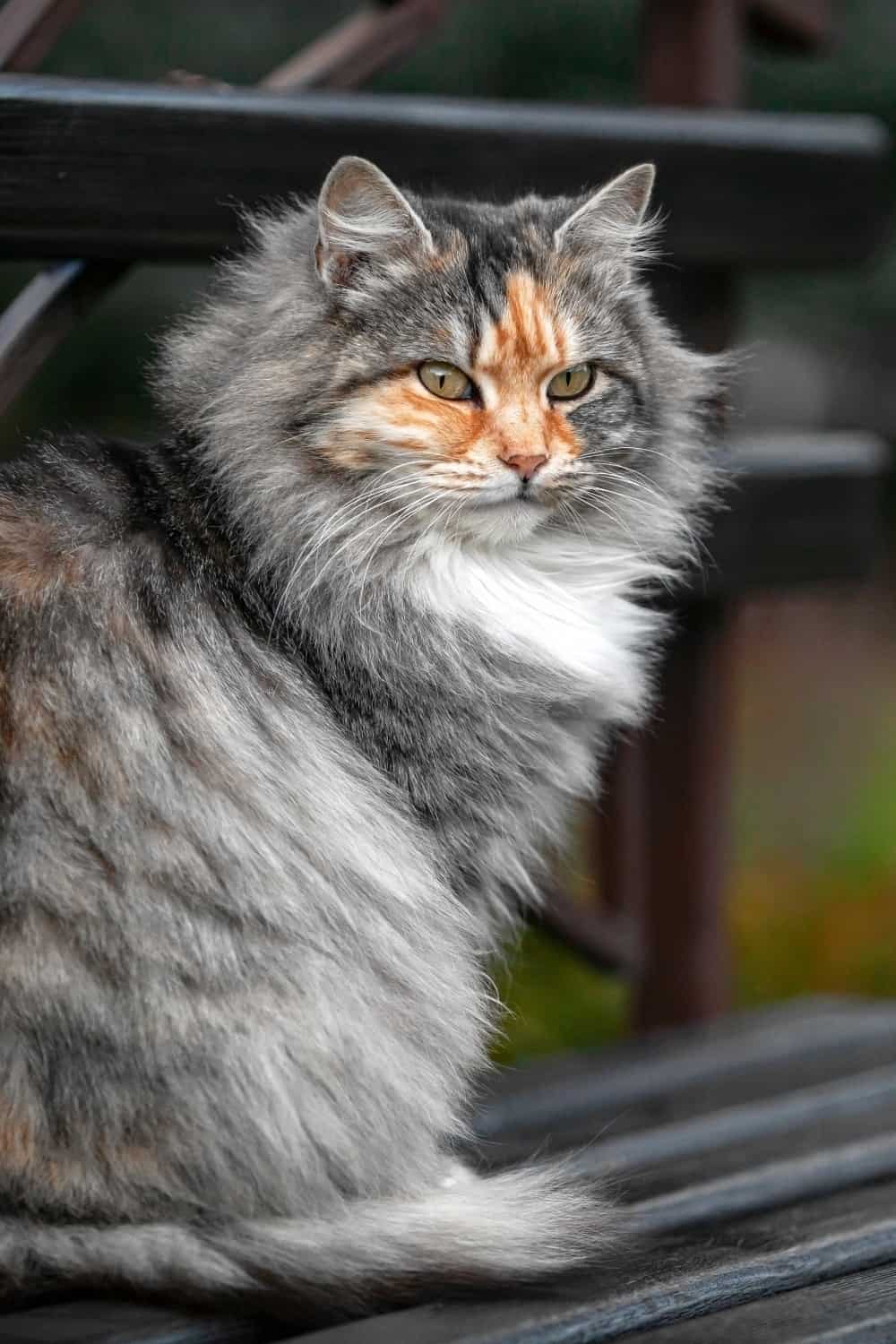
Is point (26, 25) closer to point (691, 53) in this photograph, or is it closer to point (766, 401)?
point (691, 53)

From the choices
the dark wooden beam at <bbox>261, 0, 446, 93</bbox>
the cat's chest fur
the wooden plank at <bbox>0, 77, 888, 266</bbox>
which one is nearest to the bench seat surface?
the cat's chest fur

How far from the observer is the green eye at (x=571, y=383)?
6.44 ft

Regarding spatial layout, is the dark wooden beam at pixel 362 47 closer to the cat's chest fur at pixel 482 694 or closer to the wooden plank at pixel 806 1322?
the cat's chest fur at pixel 482 694

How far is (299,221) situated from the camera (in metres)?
2.08

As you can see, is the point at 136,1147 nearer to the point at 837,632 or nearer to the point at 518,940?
the point at 518,940

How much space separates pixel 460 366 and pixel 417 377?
51 millimetres

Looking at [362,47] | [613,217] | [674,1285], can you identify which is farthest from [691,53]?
[674,1285]

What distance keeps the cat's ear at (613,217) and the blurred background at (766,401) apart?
1209mm

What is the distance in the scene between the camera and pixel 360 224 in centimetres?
192

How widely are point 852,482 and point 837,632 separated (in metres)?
3.43

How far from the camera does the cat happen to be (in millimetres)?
1666

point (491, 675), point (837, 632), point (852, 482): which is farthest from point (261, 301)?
point (837, 632)

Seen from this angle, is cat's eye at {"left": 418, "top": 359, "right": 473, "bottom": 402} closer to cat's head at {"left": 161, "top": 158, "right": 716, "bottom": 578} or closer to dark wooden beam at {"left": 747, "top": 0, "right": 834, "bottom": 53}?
cat's head at {"left": 161, "top": 158, "right": 716, "bottom": 578}

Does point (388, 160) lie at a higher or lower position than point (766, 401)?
higher
